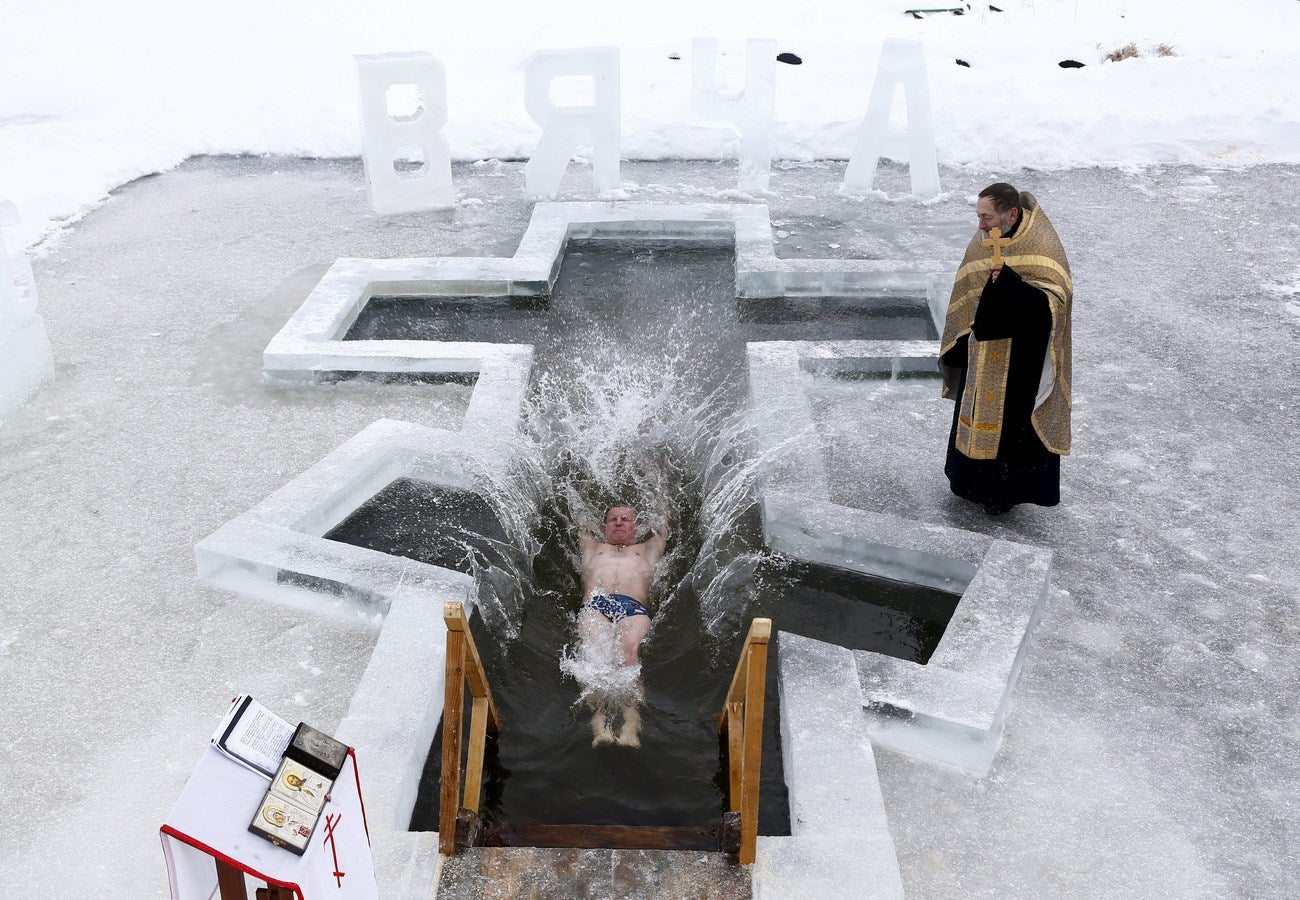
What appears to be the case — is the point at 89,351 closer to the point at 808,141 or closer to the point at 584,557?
the point at 584,557

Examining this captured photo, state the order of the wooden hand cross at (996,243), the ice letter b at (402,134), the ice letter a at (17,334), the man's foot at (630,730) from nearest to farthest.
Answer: the man's foot at (630,730)
the wooden hand cross at (996,243)
the ice letter a at (17,334)
the ice letter b at (402,134)

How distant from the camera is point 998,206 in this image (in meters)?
4.43

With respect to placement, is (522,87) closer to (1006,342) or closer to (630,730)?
(1006,342)

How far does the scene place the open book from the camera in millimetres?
2008

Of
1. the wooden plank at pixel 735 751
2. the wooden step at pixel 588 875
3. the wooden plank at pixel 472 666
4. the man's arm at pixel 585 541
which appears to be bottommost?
the man's arm at pixel 585 541

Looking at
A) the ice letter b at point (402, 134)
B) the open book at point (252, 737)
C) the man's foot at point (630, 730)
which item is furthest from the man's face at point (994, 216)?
the ice letter b at point (402, 134)

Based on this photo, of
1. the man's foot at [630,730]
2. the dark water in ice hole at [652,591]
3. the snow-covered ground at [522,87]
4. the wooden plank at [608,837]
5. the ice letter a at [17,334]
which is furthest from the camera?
the snow-covered ground at [522,87]

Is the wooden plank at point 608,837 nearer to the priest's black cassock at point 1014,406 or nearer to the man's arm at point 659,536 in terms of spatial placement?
the man's arm at point 659,536

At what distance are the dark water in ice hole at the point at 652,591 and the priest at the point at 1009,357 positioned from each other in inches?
27.7

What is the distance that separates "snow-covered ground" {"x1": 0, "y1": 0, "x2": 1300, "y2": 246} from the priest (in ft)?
19.4

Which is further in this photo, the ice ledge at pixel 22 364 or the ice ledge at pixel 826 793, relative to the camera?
the ice ledge at pixel 22 364

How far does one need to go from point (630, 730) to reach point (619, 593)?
2.59 feet

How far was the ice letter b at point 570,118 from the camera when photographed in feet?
28.9

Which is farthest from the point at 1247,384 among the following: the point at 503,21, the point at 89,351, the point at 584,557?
the point at 503,21
